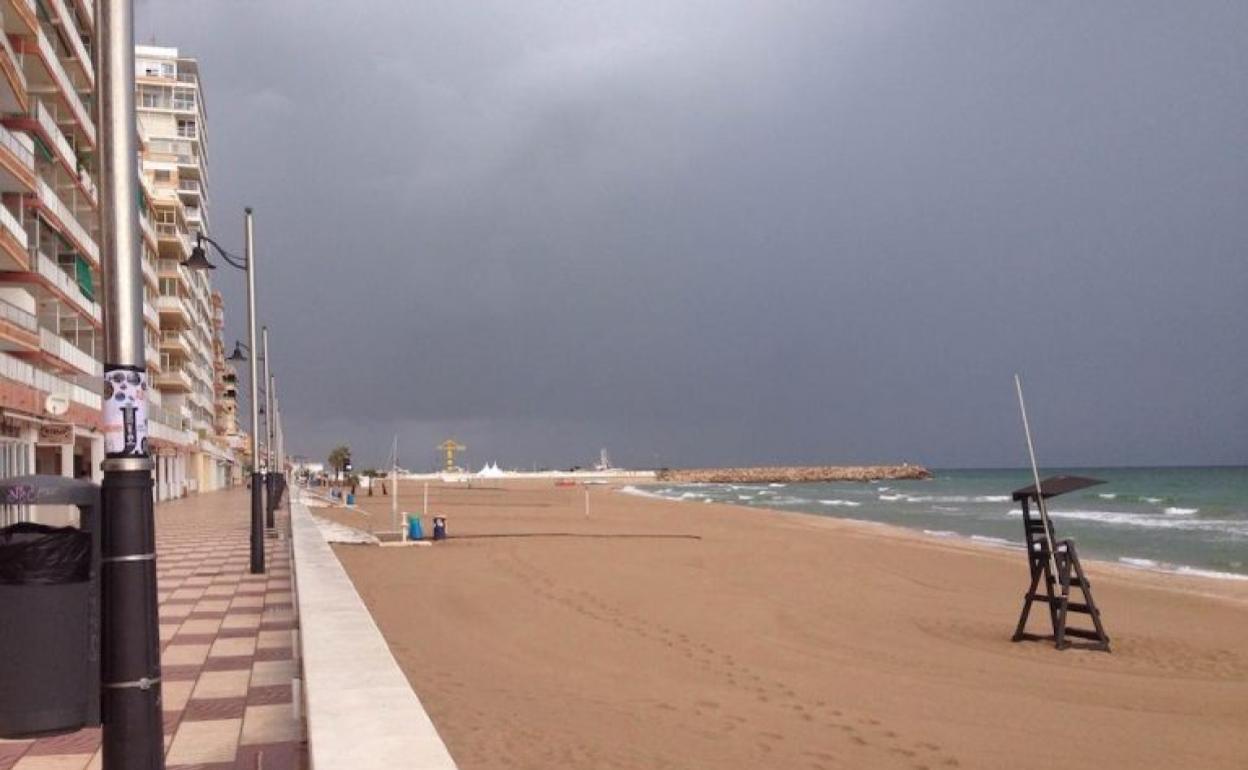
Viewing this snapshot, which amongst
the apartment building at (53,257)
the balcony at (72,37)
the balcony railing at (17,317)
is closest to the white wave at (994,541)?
the apartment building at (53,257)

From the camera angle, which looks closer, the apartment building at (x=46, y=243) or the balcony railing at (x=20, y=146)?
the apartment building at (x=46, y=243)

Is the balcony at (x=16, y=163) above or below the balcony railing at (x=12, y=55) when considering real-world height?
below

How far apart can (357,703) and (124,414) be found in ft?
4.16

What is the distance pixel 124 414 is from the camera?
3502 millimetres

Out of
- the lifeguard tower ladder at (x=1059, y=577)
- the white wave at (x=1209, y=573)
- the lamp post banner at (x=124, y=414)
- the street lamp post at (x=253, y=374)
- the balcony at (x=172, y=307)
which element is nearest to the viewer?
the lamp post banner at (x=124, y=414)

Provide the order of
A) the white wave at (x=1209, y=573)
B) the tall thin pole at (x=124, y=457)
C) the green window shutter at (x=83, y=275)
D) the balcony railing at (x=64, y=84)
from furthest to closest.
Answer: the green window shutter at (x=83, y=275) → the balcony railing at (x=64, y=84) → the white wave at (x=1209, y=573) → the tall thin pole at (x=124, y=457)

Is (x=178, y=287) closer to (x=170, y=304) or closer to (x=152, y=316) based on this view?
(x=170, y=304)

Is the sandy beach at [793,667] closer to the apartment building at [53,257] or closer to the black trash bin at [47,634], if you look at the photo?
the black trash bin at [47,634]

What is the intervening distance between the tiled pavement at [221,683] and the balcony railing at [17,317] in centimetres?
1326

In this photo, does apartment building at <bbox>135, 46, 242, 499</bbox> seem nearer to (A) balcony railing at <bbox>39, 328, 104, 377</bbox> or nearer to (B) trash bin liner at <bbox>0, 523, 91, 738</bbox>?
(A) balcony railing at <bbox>39, 328, 104, 377</bbox>

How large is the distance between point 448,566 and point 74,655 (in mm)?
14375

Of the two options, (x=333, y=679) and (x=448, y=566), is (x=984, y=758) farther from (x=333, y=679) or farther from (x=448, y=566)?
(x=448, y=566)

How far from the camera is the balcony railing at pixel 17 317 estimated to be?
81.6 feet

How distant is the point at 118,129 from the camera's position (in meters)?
3.58
